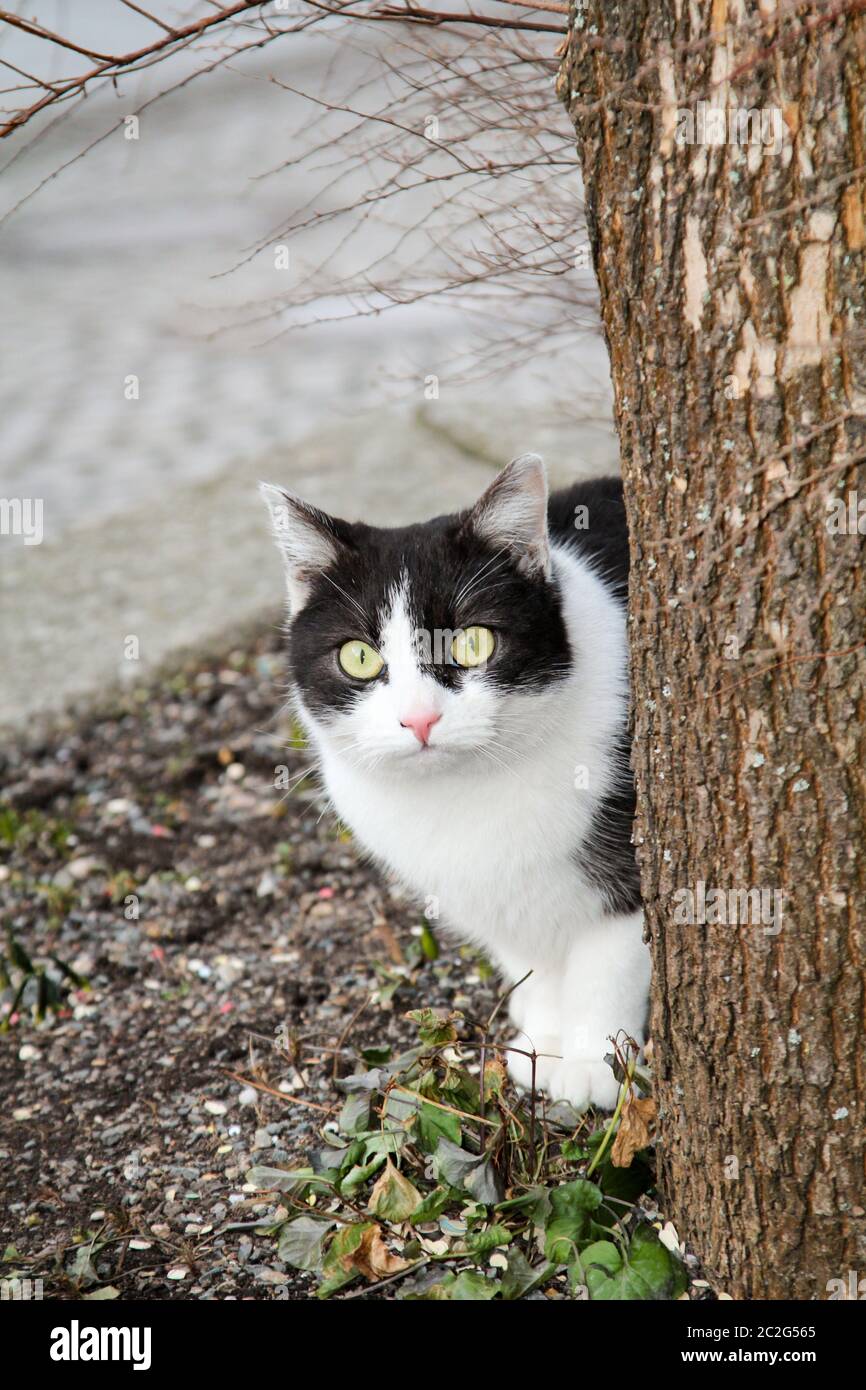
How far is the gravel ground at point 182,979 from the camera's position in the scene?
2189mm

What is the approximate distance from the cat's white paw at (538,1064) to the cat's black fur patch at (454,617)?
0.38 meters

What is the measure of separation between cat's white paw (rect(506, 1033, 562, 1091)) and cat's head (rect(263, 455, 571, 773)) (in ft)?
2.18

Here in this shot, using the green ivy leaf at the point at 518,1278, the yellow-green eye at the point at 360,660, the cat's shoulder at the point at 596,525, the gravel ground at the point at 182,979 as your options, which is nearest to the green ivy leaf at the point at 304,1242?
the gravel ground at the point at 182,979

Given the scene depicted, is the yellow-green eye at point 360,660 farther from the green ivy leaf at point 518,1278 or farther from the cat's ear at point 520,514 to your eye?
the green ivy leaf at point 518,1278

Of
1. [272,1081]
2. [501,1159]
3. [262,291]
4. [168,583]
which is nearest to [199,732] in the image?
[168,583]

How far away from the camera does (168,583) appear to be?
4867 millimetres

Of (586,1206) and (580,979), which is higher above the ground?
(580,979)

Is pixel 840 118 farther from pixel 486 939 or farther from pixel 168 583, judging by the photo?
pixel 168 583

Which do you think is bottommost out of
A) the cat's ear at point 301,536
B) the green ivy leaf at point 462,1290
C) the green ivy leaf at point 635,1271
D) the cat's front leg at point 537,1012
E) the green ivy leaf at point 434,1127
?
the green ivy leaf at point 462,1290

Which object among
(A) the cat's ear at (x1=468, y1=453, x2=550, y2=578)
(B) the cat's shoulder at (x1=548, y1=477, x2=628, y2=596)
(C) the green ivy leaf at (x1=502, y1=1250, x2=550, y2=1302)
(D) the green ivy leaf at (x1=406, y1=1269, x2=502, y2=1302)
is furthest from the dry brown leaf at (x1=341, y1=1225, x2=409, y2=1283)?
(B) the cat's shoulder at (x1=548, y1=477, x2=628, y2=596)

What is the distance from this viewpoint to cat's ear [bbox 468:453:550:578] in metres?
2.19

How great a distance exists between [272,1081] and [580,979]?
686 millimetres

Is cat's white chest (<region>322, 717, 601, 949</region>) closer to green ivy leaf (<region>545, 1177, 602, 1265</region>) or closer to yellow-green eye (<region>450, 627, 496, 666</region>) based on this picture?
yellow-green eye (<region>450, 627, 496, 666</region>)

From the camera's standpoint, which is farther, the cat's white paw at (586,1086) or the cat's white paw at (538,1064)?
the cat's white paw at (538,1064)
